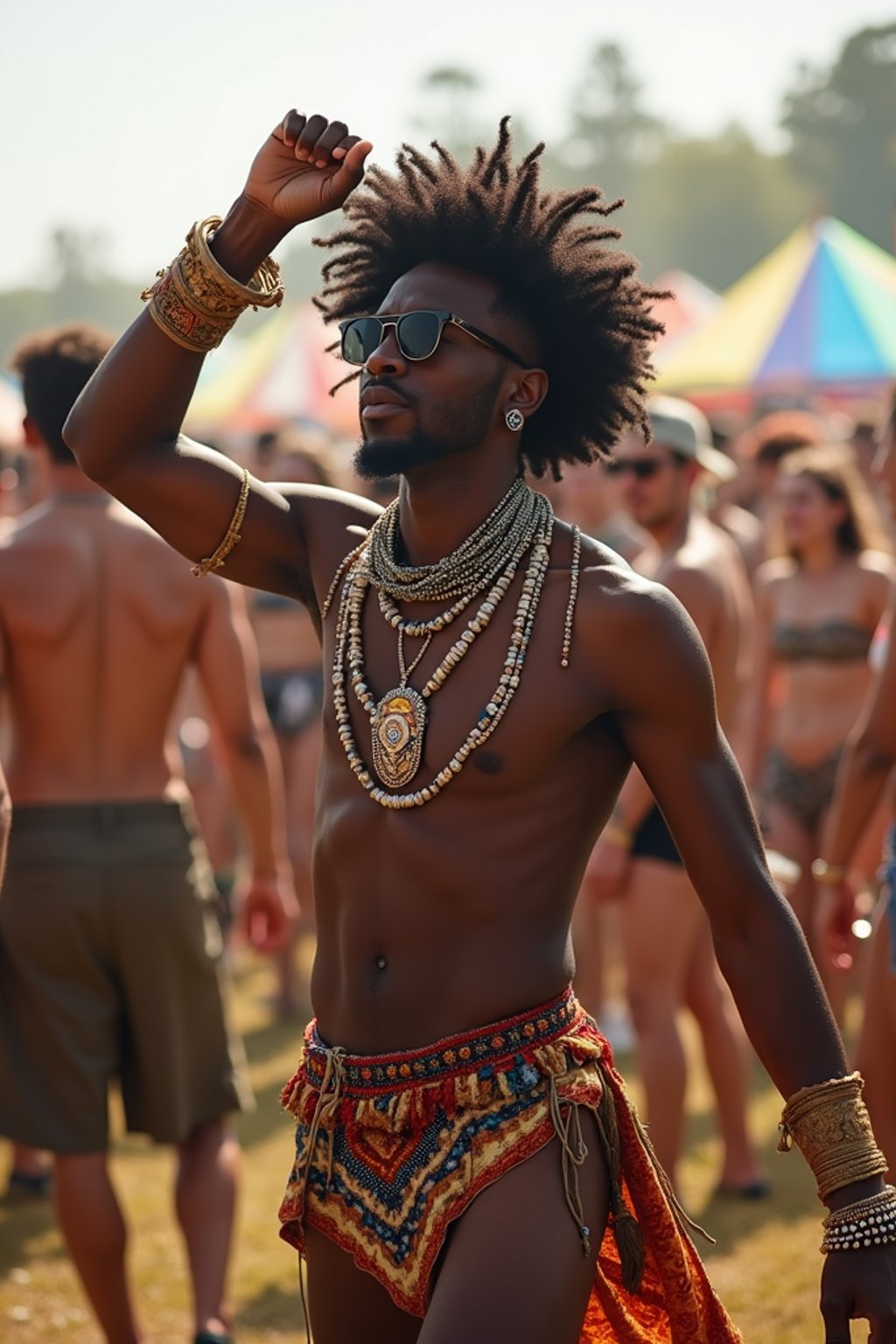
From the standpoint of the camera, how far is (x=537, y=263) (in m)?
3.49

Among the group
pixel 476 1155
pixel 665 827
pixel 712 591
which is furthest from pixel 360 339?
pixel 665 827

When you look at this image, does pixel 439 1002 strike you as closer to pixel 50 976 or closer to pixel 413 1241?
pixel 413 1241

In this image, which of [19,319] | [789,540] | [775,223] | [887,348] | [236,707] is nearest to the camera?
[236,707]

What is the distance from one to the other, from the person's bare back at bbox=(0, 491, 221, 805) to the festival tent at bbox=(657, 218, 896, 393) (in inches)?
410

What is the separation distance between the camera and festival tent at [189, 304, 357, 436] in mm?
20297

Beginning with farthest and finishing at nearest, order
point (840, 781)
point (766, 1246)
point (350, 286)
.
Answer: point (766, 1246) < point (840, 781) < point (350, 286)

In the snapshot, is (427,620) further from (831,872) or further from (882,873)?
(831,872)

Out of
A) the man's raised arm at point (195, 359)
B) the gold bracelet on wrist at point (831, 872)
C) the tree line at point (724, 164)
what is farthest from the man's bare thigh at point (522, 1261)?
the tree line at point (724, 164)

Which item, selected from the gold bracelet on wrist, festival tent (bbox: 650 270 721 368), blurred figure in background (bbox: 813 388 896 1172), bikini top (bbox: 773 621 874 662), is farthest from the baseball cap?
festival tent (bbox: 650 270 721 368)

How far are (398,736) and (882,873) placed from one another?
1968 mm

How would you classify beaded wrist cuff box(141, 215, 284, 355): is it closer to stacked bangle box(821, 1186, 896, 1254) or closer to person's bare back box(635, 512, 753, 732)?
stacked bangle box(821, 1186, 896, 1254)

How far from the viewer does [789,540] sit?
27.1ft

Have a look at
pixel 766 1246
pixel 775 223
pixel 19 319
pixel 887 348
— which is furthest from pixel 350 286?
pixel 19 319

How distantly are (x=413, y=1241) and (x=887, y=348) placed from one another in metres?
12.7
